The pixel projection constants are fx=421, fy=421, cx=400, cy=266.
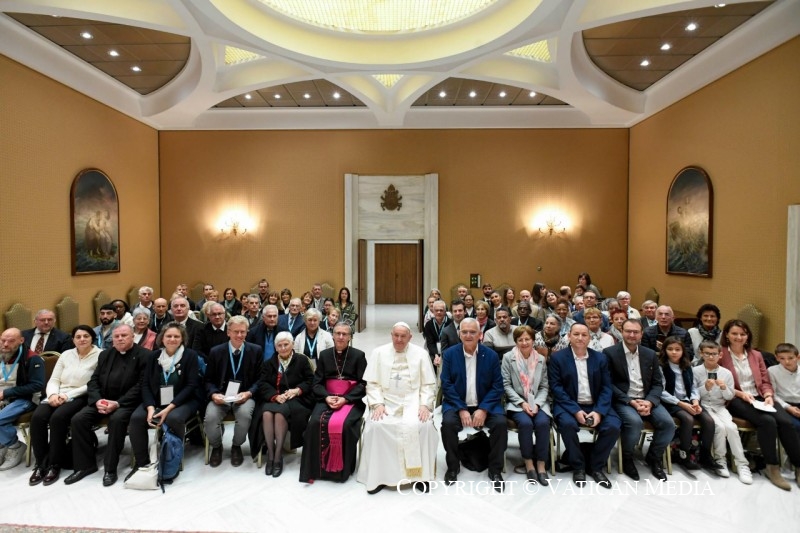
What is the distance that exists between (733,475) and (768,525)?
786 millimetres

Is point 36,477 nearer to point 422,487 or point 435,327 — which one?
point 422,487

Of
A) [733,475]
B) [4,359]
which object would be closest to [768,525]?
[733,475]

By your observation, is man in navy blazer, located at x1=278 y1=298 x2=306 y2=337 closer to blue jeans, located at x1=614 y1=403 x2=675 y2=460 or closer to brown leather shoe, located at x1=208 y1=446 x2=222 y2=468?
brown leather shoe, located at x1=208 y1=446 x2=222 y2=468

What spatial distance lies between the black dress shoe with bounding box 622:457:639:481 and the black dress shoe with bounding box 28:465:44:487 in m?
5.48

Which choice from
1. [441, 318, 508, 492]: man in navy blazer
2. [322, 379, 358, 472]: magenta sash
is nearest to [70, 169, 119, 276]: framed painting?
[322, 379, 358, 472]: magenta sash

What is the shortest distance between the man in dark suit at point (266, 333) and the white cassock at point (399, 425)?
1641mm

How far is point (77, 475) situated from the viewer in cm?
392

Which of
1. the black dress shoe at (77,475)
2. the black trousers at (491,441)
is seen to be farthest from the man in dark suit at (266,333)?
the black trousers at (491,441)

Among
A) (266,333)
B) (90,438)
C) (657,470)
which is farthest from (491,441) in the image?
(90,438)

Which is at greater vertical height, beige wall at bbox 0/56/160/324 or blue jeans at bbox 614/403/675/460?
beige wall at bbox 0/56/160/324

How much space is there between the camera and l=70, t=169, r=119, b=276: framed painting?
8.24m

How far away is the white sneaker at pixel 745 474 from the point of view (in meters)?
3.86

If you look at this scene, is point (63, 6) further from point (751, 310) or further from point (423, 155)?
point (751, 310)

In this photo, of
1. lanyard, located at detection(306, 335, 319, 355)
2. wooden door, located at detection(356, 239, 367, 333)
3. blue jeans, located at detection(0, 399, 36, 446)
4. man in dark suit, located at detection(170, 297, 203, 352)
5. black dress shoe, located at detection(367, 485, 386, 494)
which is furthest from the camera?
wooden door, located at detection(356, 239, 367, 333)
